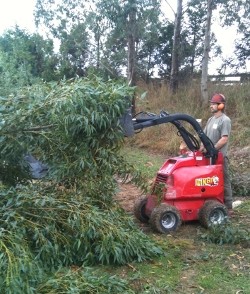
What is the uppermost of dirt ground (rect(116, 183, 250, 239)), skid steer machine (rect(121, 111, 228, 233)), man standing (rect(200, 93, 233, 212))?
man standing (rect(200, 93, 233, 212))

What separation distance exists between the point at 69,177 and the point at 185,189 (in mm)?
1569

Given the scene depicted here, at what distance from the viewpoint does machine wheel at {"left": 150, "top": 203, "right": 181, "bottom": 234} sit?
5402mm

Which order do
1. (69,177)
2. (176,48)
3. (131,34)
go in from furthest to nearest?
(176,48)
(131,34)
(69,177)

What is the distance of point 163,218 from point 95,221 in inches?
59.1

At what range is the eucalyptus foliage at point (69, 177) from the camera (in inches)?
160

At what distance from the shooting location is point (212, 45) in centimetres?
1886

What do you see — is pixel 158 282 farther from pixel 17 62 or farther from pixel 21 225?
pixel 17 62

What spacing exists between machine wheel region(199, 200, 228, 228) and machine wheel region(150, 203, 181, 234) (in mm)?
343

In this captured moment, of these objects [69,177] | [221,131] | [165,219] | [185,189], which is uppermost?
[221,131]

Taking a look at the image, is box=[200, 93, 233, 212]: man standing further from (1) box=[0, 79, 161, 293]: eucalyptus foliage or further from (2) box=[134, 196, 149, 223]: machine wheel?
(1) box=[0, 79, 161, 293]: eucalyptus foliage

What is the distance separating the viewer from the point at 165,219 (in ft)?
18.1

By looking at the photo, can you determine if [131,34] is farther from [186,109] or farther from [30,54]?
[30,54]

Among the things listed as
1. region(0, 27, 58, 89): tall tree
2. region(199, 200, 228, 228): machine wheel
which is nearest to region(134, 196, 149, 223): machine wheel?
region(199, 200, 228, 228): machine wheel

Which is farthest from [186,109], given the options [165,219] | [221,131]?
[165,219]
